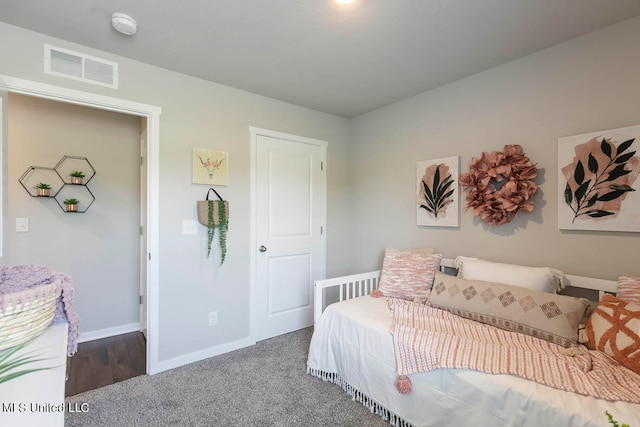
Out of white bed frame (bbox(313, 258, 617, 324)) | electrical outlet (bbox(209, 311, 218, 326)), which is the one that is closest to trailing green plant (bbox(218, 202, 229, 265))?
electrical outlet (bbox(209, 311, 218, 326))

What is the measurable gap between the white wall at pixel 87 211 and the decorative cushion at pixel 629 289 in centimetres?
386

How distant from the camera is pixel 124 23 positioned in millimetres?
1722

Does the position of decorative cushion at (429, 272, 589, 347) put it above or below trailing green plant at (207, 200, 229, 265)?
below

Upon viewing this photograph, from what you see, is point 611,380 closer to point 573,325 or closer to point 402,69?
point 573,325

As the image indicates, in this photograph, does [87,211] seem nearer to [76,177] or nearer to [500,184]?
[76,177]

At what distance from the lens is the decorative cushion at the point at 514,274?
6.00 feet

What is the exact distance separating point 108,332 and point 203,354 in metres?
1.25

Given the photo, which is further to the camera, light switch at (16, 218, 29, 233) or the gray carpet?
light switch at (16, 218, 29, 233)

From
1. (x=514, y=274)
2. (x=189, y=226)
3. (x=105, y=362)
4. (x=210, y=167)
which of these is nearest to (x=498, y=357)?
(x=514, y=274)

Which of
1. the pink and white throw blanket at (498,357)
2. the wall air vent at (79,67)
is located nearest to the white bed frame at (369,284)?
the pink and white throw blanket at (498,357)

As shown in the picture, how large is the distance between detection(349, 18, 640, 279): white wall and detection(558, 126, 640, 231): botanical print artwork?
6 centimetres

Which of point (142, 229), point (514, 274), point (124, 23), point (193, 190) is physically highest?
point (124, 23)

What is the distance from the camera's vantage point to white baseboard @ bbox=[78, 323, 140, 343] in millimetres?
2885

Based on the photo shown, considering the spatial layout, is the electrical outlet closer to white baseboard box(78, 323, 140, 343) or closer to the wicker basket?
white baseboard box(78, 323, 140, 343)
